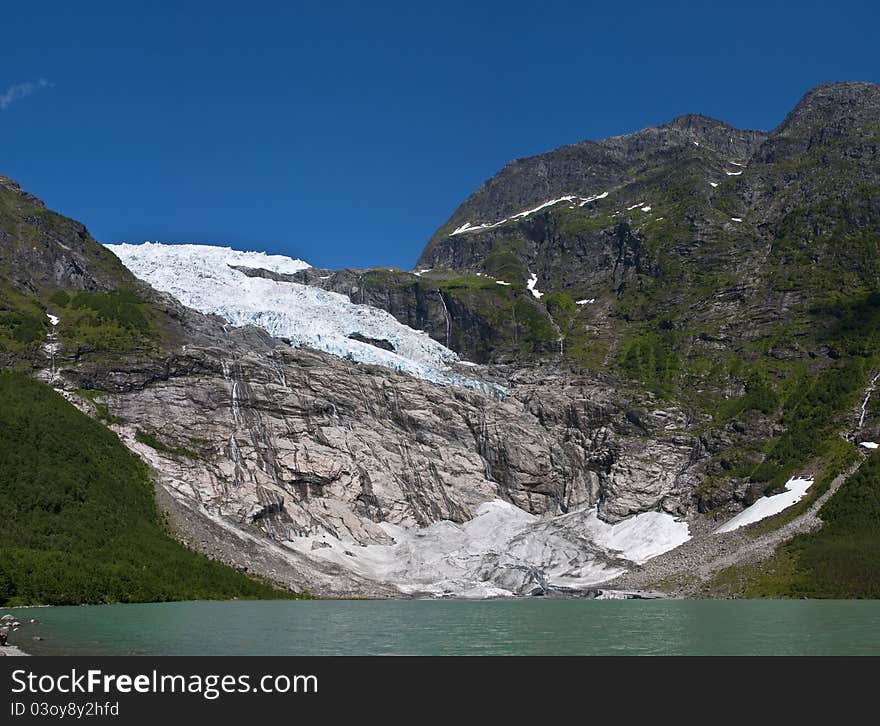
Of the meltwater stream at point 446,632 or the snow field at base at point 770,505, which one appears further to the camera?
the snow field at base at point 770,505

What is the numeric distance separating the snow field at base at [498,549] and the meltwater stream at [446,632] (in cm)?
6580

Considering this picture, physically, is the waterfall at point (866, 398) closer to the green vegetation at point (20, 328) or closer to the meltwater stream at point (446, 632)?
the meltwater stream at point (446, 632)

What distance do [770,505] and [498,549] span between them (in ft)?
167

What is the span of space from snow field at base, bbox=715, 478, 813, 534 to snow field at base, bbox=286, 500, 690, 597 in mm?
11093

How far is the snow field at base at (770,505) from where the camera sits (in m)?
160

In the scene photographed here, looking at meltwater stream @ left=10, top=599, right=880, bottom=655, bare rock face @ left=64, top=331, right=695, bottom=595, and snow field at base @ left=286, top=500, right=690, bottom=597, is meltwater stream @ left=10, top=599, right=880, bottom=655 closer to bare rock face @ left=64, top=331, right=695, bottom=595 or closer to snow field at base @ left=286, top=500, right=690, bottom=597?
bare rock face @ left=64, top=331, right=695, bottom=595

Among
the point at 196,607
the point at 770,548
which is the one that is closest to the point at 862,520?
the point at 770,548

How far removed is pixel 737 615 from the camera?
85.2 m

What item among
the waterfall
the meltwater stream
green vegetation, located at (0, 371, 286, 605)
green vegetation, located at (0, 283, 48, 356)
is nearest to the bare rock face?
green vegetation, located at (0, 283, 48, 356)

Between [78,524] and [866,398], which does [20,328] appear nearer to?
[78,524]

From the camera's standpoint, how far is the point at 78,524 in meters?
118

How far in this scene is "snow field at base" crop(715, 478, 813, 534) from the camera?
160125 mm

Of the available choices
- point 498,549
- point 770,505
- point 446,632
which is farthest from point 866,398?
point 446,632

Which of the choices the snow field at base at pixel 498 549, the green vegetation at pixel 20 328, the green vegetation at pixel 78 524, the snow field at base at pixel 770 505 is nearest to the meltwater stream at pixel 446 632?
the green vegetation at pixel 78 524
